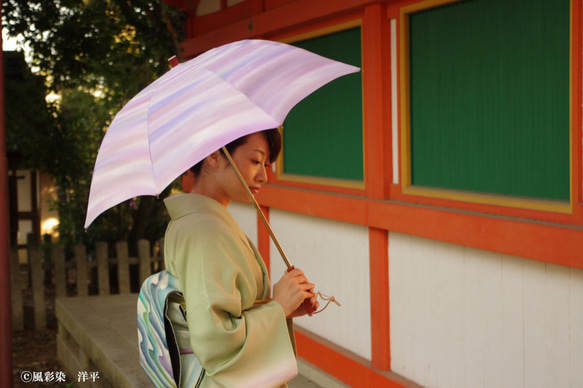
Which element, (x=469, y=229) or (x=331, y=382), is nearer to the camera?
(x=469, y=229)

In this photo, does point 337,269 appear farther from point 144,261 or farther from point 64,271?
point 64,271

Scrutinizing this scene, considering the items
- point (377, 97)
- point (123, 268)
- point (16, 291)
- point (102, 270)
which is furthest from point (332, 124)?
point (16, 291)

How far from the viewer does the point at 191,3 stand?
6543 millimetres

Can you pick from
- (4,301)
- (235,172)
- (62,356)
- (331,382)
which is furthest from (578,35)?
(62,356)

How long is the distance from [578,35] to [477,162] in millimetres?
863

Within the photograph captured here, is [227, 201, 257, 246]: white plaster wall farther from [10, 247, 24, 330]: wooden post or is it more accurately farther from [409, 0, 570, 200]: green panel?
[10, 247, 24, 330]: wooden post

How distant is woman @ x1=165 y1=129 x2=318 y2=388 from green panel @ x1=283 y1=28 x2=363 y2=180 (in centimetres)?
230

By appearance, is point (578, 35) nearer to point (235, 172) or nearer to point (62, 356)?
point (235, 172)

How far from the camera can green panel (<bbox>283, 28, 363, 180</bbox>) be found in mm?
4387

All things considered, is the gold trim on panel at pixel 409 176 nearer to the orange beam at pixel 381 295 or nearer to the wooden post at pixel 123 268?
the orange beam at pixel 381 295

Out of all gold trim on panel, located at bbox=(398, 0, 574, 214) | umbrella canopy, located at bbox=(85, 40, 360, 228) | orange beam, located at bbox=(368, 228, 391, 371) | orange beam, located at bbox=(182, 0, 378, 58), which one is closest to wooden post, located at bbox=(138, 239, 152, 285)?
orange beam, located at bbox=(182, 0, 378, 58)

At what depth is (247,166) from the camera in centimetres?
212

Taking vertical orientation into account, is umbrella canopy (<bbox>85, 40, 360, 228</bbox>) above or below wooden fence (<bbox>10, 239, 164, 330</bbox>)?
above

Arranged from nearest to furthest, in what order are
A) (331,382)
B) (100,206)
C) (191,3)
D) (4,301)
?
(100,206) < (331,382) < (4,301) < (191,3)
